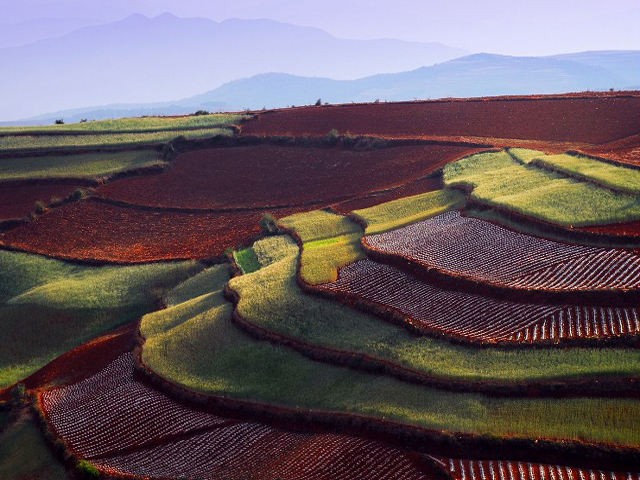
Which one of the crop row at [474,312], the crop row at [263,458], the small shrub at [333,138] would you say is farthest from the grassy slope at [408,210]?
the small shrub at [333,138]

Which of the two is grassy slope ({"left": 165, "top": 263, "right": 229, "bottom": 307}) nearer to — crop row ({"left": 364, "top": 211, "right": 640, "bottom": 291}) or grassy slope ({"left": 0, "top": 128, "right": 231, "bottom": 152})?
crop row ({"left": 364, "top": 211, "right": 640, "bottom": 291})

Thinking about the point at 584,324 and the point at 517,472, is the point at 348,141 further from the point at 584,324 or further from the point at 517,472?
the point at 517,472

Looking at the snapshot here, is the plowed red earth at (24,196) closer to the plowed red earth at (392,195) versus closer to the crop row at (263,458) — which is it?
the plowed red earth at (392,195)

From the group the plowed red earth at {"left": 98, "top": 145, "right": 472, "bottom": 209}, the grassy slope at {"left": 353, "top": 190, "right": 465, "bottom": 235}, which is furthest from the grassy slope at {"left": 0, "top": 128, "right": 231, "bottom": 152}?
the grassy slope at {"left": 353, "top": 190, "right": 465, "bottom": 235}

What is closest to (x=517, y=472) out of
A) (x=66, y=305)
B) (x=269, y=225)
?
(x=269, y=225)

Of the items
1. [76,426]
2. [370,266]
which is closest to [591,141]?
[370,266]

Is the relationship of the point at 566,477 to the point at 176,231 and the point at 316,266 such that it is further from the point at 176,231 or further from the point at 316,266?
the point at 176,231
